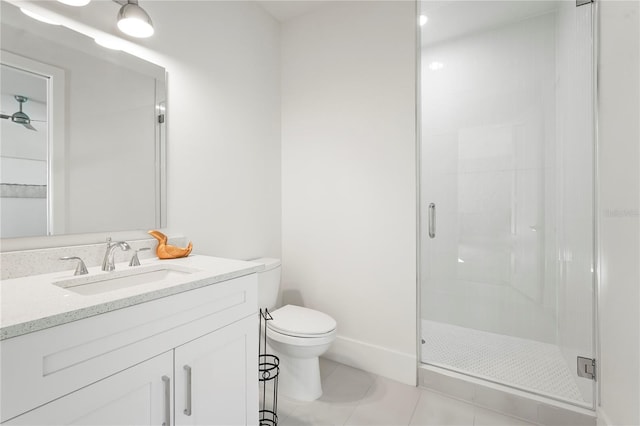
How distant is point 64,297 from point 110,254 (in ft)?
1.53

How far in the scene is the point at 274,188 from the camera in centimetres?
244

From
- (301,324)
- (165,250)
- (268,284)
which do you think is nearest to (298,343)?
(301,324)

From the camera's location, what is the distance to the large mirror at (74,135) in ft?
3.72

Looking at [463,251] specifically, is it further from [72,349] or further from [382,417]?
[72,349]

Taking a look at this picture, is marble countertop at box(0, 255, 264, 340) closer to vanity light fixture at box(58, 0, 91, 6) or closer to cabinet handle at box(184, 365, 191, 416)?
cabinet handle at box(184, 365, 191, 416)

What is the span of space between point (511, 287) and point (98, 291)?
228 centimetres

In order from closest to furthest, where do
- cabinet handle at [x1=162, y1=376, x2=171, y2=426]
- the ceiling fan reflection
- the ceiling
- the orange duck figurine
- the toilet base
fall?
cabinet handle at [x1=162, y1=376, x2=171, y2=426] < the ceiling fan reflection < the orange duck figurine < the toilet base < the ceiling

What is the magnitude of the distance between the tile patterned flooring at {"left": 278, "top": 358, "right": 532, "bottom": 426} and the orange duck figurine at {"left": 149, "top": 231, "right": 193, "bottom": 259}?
1.04 m

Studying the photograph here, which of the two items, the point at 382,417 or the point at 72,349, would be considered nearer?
the point at 72,349

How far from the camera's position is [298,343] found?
167cm

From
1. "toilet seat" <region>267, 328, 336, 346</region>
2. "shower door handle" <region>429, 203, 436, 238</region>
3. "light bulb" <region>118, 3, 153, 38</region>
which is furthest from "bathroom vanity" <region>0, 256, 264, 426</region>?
"shower door handle" <region>429, 203, 436, 238</region>

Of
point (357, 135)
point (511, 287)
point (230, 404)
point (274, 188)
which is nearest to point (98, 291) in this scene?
point (230, 404)

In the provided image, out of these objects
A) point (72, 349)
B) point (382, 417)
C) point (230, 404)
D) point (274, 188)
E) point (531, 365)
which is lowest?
point (382, 417)

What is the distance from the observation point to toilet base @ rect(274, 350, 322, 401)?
180cm
